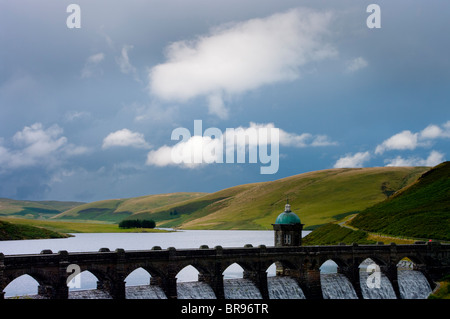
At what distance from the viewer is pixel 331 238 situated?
190 metres

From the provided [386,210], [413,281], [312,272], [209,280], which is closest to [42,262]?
[209,280]

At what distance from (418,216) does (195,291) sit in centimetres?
11021

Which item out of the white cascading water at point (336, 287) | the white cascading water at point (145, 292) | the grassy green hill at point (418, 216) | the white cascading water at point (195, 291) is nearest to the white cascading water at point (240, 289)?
the white cascading water at point (195, 291)

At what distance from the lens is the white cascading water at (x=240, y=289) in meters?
76.2

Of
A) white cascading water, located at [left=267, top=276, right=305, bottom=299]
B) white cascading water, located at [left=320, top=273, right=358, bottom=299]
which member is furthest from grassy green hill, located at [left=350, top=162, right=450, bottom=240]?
white cascading water, located at [left=267, top=276, right=305, bottom=299]

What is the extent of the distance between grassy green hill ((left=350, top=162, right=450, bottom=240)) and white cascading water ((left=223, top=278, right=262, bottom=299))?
77.0 m

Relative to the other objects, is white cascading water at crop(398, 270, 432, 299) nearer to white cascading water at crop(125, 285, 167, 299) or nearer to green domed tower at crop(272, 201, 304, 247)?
green domed tower at crop(272, 201, 304, 247)

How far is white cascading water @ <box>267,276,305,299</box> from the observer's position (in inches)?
3196

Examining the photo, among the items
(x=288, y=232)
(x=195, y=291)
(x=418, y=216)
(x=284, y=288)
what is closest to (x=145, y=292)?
(x=195, y=291)

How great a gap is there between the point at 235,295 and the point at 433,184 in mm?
146019

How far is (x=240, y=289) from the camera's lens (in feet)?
255

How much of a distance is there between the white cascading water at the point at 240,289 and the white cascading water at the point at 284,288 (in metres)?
3.27

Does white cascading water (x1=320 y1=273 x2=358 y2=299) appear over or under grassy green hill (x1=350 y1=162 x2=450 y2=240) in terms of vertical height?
under

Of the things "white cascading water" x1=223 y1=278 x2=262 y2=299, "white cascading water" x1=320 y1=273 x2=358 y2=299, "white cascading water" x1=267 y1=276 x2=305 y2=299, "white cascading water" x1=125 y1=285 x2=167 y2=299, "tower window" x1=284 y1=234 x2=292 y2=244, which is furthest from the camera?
"tower window" x1=284 y1=234 x2=292 y2=244
